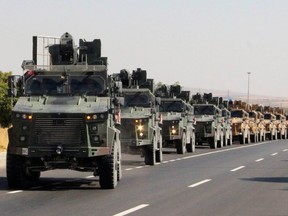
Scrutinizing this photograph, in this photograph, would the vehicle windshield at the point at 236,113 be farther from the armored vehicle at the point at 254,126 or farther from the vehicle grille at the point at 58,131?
the vehicle grille at the point at 58,131

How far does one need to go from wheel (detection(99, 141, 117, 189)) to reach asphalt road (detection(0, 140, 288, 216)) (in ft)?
0.74

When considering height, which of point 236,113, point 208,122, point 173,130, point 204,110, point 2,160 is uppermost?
point 204,110

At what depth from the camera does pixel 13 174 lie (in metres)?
15.9

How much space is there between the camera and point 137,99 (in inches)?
1051

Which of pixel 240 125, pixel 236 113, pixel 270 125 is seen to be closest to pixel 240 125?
pixel 240 125

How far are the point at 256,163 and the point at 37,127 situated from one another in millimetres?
12671

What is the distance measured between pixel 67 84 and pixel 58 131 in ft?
5.94

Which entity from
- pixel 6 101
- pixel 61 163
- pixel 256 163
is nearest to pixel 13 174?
pixel 61 163

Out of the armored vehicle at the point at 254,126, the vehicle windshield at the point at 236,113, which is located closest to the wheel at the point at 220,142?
the vehicle windshield at the point at 236,113

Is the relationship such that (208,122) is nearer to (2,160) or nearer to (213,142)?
(213,142)

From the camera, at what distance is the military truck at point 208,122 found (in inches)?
1593

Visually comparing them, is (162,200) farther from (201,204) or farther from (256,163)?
(256,163)

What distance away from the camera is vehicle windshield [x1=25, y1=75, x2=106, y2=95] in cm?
1714

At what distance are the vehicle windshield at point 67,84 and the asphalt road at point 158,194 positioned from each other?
2.03 meters
